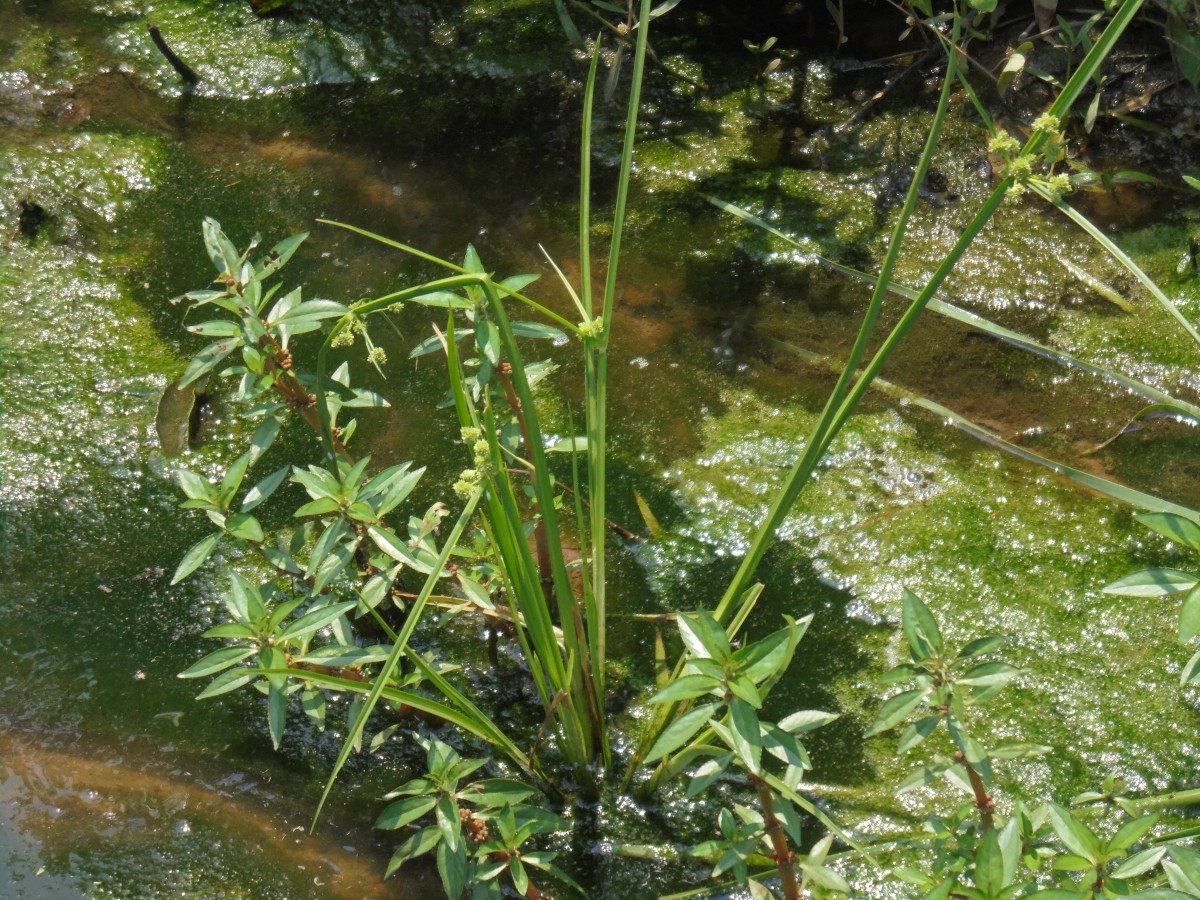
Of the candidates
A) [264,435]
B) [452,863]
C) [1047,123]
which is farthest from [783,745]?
[264,435]

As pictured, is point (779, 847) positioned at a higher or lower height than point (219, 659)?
lower

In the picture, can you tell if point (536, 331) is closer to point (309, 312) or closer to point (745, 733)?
point (309, 312)

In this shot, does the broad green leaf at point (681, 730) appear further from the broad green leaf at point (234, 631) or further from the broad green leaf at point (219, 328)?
the broad green leaf at point (219, 328)

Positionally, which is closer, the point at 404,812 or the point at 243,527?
the point at 404,812

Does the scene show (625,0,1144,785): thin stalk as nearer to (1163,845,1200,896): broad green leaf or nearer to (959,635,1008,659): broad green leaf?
(959,635,1008,659): broad green leaf

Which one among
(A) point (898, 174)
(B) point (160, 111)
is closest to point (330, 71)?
(B) point (160, 111)

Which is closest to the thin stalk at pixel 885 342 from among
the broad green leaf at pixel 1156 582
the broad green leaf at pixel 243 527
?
the broad green leaf at pixel 1156 582
